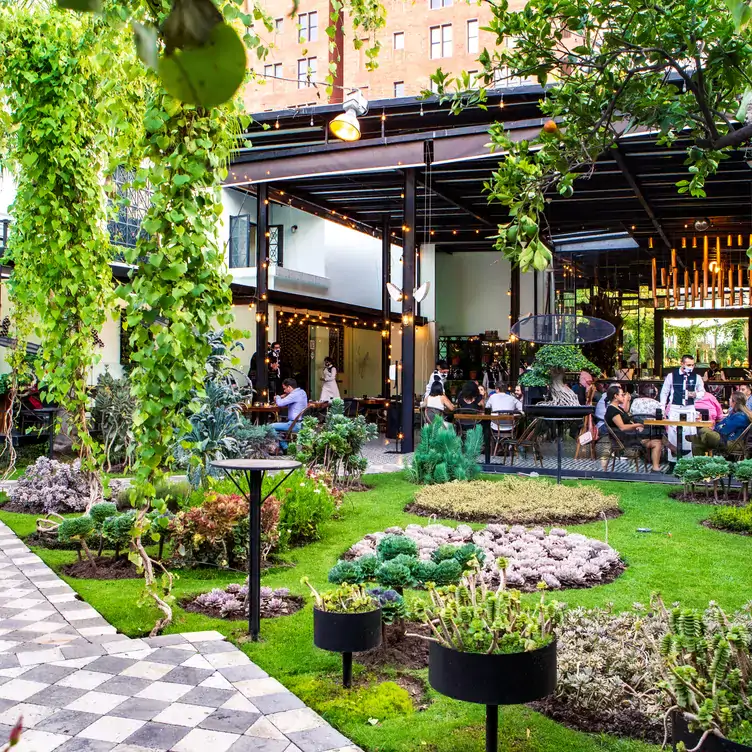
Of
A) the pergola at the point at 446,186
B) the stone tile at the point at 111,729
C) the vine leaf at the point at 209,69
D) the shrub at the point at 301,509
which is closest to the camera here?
the vine leaf at the point at 209,69

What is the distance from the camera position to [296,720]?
10.5 feet

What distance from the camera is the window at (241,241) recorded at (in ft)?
61.1

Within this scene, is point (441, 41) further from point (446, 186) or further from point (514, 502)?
point (514, 502)

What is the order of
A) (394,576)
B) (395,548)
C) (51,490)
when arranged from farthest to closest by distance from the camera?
(51,490), (395,548), (394,576)

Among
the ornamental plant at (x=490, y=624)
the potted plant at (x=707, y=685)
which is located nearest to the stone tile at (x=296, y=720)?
the ornamental plant at (x=490, y=624)

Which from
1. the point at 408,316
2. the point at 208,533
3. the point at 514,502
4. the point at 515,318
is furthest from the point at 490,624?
the point at 515,318

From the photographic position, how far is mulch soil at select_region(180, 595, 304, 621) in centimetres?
468

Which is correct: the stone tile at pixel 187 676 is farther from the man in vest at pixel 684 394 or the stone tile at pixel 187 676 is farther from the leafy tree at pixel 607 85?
the man in vest at pixel 684 394

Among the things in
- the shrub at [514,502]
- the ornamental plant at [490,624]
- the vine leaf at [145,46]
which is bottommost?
the shrub at [514,502]

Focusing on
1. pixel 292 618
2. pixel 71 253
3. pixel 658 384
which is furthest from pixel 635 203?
pixel 292 618

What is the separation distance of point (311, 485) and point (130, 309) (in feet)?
11.3

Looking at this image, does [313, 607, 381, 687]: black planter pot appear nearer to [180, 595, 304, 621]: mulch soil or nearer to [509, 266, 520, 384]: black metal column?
[180, 595, 304, 621]: mulch soil

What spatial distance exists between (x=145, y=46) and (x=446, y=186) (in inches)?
579

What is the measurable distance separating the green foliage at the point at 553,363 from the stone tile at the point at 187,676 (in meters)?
9.35
